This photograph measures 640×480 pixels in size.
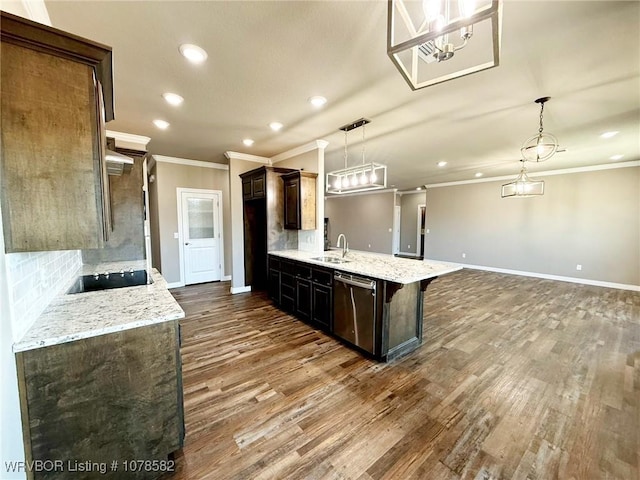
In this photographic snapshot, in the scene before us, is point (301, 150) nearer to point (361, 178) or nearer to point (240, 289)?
point (361, 178)

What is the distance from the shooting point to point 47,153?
1088mm

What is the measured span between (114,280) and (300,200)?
2.59 metres

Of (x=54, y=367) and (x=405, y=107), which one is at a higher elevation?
(x=405, y=107)

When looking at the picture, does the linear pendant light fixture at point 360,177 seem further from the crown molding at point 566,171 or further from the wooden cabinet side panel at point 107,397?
the crown molding at point 566,171

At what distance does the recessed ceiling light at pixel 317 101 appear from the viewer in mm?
2678

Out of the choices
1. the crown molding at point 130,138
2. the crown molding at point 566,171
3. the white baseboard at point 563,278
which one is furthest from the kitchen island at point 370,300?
the crown molding at point 566,171

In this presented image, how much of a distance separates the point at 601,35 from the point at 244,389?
3784mm

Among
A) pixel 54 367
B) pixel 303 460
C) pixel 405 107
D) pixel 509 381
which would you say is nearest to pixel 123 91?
pixel 54 367

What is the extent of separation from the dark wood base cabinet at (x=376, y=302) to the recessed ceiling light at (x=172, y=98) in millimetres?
2392

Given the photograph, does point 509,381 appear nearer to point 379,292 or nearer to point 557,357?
point 557,357

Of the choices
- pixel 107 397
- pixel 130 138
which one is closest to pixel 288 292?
pixel 107 397

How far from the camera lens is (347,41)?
1.82 m

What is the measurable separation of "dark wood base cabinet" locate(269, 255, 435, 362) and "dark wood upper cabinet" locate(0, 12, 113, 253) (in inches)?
90.5

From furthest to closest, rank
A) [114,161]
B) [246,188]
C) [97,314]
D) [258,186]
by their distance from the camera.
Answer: [246,188]
[258,186]
[114,161]
[97,314]
